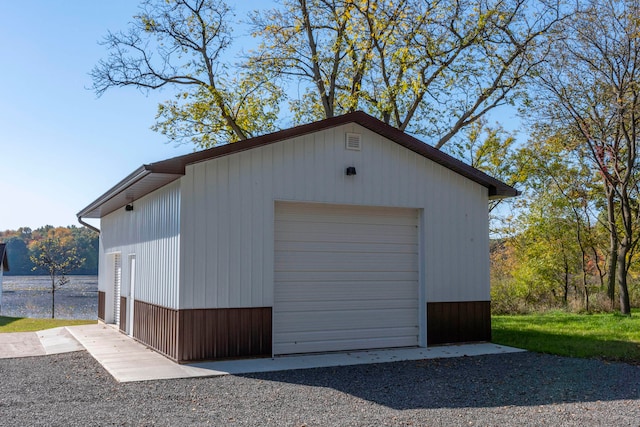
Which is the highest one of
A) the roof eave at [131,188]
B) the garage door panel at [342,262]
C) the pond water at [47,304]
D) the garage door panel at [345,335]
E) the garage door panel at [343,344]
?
the roof eave at [131,188]

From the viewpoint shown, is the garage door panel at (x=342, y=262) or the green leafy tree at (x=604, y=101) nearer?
the garage door panel at (x=342, y=262)

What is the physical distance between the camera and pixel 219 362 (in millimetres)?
8141

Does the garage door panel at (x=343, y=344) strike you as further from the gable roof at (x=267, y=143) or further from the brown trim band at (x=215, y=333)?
the gable roof at (x=267, y=143)

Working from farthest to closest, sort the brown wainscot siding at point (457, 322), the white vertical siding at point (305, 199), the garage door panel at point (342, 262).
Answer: the brown wainscot siding at point (457, 322)
the garage door panel at point (342, 262)
the white vertical siding at point (305, 199)

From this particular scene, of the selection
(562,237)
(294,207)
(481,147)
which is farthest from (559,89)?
(294,207)

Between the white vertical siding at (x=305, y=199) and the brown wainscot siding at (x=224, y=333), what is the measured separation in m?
0.14

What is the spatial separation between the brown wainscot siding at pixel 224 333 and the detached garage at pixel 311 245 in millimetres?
15

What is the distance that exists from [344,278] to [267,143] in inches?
98.5

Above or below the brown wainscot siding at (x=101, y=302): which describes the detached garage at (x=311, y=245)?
above

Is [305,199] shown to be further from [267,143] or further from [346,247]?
[346,247]

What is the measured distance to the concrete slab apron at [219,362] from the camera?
7422 mm

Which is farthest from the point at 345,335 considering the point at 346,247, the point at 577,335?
the point at 577,335

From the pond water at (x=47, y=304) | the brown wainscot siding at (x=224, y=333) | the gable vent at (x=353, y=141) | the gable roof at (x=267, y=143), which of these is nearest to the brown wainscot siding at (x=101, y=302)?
the gable roof at (x=267, y=143)

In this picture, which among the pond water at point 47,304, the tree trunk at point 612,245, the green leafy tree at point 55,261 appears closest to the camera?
the tree trunk at point 612,245
